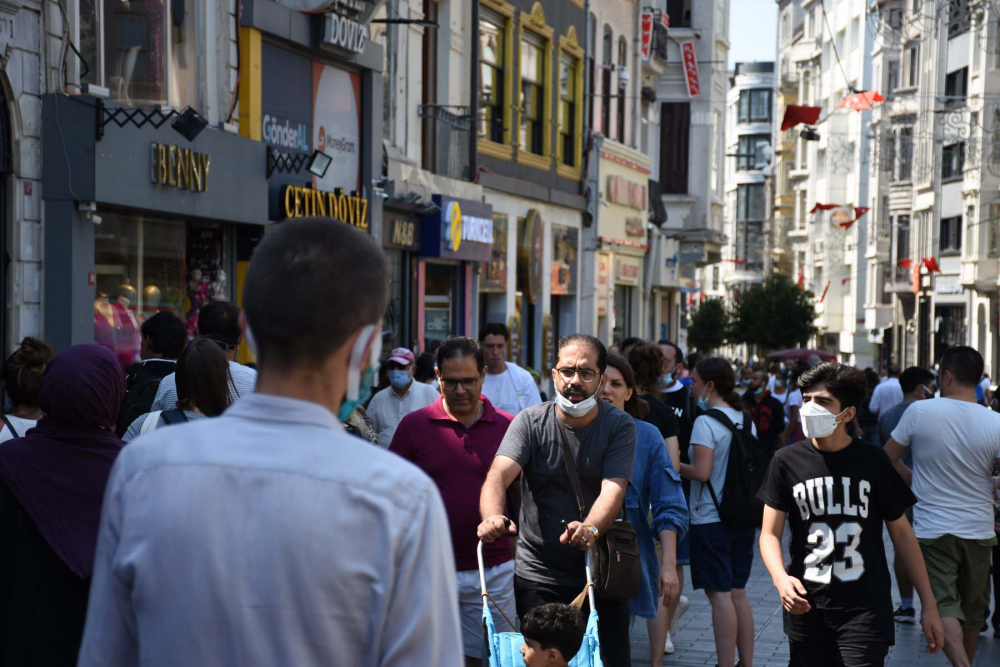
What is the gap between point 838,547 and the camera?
5656 millimetres

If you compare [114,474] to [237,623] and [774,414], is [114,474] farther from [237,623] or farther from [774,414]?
[774,414]

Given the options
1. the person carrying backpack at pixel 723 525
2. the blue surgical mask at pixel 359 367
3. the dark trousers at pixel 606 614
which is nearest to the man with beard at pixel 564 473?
the dark trousers at pixel 606 614

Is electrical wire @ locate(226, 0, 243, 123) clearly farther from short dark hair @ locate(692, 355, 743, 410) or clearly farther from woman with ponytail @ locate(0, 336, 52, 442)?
woman with ponytail @ locate(0, 336, 52, 442)

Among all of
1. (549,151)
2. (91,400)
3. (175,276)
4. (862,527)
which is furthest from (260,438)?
(549,151)

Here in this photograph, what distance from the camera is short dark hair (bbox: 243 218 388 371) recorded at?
2221 millimetres

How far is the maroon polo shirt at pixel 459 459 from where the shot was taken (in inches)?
250

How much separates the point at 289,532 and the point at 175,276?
1206 centimetres

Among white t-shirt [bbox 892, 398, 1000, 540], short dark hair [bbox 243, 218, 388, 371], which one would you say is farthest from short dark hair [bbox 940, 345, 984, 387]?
short dark hair [bbox 243, 218, 388, 371]

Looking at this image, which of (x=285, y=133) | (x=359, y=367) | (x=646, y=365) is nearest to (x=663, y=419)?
(x=646, y=365)

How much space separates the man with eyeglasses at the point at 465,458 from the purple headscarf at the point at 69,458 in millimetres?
2376

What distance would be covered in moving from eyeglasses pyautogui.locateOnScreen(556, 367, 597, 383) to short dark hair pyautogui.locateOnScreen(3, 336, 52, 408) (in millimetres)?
2349

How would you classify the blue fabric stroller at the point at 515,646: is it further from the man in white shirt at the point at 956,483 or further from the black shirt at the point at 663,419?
the man in white shirt at the point at 956,483

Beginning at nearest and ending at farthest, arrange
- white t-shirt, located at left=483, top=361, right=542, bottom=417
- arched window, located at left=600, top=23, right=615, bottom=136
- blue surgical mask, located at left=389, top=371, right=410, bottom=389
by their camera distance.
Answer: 1. blue surgical mask, located at left=389, top=371, right=410, bottom=389
2. white t-shirt, located at left=483, top=361, right=542, bottom=417
3. arched window, located at left=600, top=23, right=615, bottom=136

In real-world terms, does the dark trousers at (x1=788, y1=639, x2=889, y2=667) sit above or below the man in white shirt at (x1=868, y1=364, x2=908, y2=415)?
below
